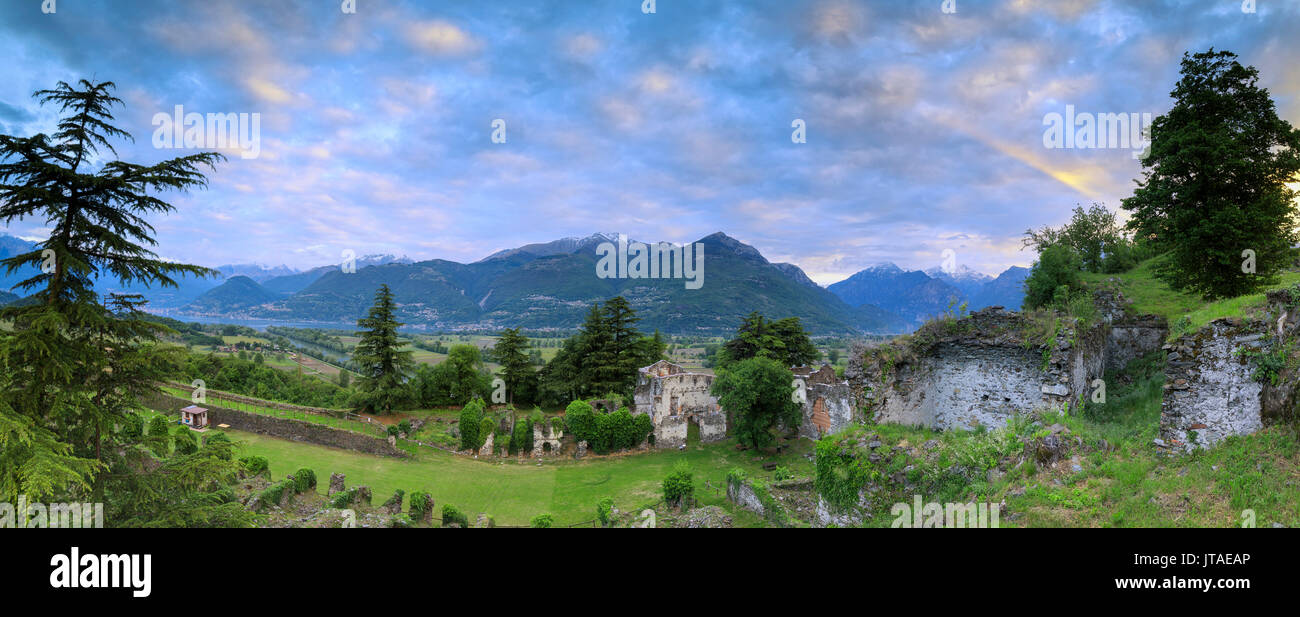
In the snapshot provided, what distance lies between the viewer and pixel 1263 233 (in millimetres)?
16078

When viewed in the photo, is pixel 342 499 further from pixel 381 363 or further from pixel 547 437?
pixel 381 363

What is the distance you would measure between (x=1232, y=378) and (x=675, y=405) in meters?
30.0

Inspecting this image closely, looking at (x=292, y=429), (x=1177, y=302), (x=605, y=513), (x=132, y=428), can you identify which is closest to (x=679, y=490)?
(x=605, y=513)

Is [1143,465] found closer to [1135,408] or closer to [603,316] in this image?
[1135,408]

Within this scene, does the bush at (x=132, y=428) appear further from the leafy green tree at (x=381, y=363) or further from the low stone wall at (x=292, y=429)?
the leafy green tree at (x=381, y=363)

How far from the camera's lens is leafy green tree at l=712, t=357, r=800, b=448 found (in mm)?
30609

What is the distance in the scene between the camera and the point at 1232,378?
9461 mm

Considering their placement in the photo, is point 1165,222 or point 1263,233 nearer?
point 1263,233

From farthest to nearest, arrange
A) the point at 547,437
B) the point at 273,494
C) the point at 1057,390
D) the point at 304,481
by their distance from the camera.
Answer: the point at 547,437 < the point at 304,481 < the point at 273,494 < the point at 1057,390

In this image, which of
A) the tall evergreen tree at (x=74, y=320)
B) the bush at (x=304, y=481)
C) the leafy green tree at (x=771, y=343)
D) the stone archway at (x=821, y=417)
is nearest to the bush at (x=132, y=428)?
the tall evergreen tree at (x=74, y=320)

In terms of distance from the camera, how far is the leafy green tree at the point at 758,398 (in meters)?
30.6

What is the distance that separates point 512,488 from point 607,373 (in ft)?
57.5
